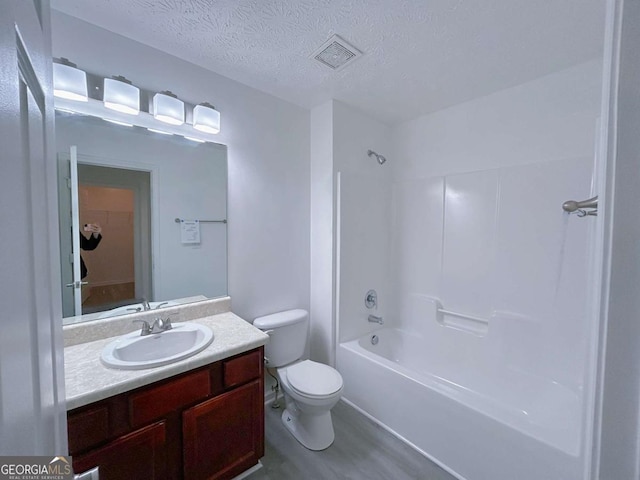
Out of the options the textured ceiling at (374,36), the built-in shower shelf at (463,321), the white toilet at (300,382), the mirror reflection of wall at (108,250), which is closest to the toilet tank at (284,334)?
the white toilet at (300,382)

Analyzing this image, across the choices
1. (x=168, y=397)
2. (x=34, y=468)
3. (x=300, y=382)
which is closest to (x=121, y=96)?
(x=168, y=397)

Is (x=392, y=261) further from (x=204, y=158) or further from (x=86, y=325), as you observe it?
(x=86, y=325)

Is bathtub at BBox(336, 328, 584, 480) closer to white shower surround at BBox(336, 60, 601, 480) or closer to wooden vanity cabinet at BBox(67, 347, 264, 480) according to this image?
white shower surround at BBox(336, 60, 601, 480)

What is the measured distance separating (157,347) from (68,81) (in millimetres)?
1399

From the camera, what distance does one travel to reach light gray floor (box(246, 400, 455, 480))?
1.53 metres

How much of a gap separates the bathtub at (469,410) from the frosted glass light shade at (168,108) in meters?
2.06

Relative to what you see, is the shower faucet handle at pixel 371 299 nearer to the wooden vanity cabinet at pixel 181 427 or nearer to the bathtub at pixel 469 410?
the bathtub at pixel 469 410

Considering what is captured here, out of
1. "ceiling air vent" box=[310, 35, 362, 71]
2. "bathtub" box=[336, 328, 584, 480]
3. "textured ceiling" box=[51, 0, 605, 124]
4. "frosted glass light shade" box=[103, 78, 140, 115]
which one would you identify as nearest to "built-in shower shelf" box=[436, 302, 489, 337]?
"bathtub" box=[336, 328, 584, 480]

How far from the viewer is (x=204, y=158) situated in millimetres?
1774

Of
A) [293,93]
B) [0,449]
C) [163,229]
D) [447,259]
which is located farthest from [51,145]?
[447,259]

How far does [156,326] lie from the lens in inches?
58.0

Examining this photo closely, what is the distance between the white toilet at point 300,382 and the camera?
1663 mm

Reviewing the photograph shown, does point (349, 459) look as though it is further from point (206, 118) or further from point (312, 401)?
point (206, 118)

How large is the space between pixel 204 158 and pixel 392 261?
1.94 m
